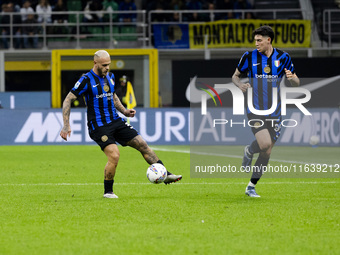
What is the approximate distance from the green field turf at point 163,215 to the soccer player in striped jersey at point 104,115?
1.84ft

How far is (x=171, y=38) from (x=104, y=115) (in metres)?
17.9

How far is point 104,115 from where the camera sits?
9.74m

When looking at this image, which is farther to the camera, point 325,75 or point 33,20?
point 33,20

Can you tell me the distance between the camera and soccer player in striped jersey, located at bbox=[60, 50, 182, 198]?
961cm

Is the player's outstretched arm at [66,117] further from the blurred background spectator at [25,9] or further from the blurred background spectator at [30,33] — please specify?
the blurred background spectator at [25,9]

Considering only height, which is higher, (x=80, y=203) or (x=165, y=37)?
(x=165, y=37)

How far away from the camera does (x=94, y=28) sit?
2809 centimetres

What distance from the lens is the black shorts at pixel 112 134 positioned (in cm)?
964

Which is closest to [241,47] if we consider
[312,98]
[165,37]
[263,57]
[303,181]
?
[165,37]

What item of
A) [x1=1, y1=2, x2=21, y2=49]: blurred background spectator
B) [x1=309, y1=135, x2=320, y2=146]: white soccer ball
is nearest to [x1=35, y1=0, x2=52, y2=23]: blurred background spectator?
[x1=1, y1=2, x2=21, y2=49]: blurred background spectator

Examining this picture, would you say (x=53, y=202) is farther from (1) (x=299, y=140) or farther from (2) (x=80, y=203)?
(1) (x=299, y=140)

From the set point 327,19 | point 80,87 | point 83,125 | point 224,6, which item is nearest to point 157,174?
point 80,87

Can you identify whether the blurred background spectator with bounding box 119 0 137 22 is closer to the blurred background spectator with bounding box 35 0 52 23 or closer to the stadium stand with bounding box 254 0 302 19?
the blurred background spectator with bounding box 35 0 52 23

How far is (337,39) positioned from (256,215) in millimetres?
21877
